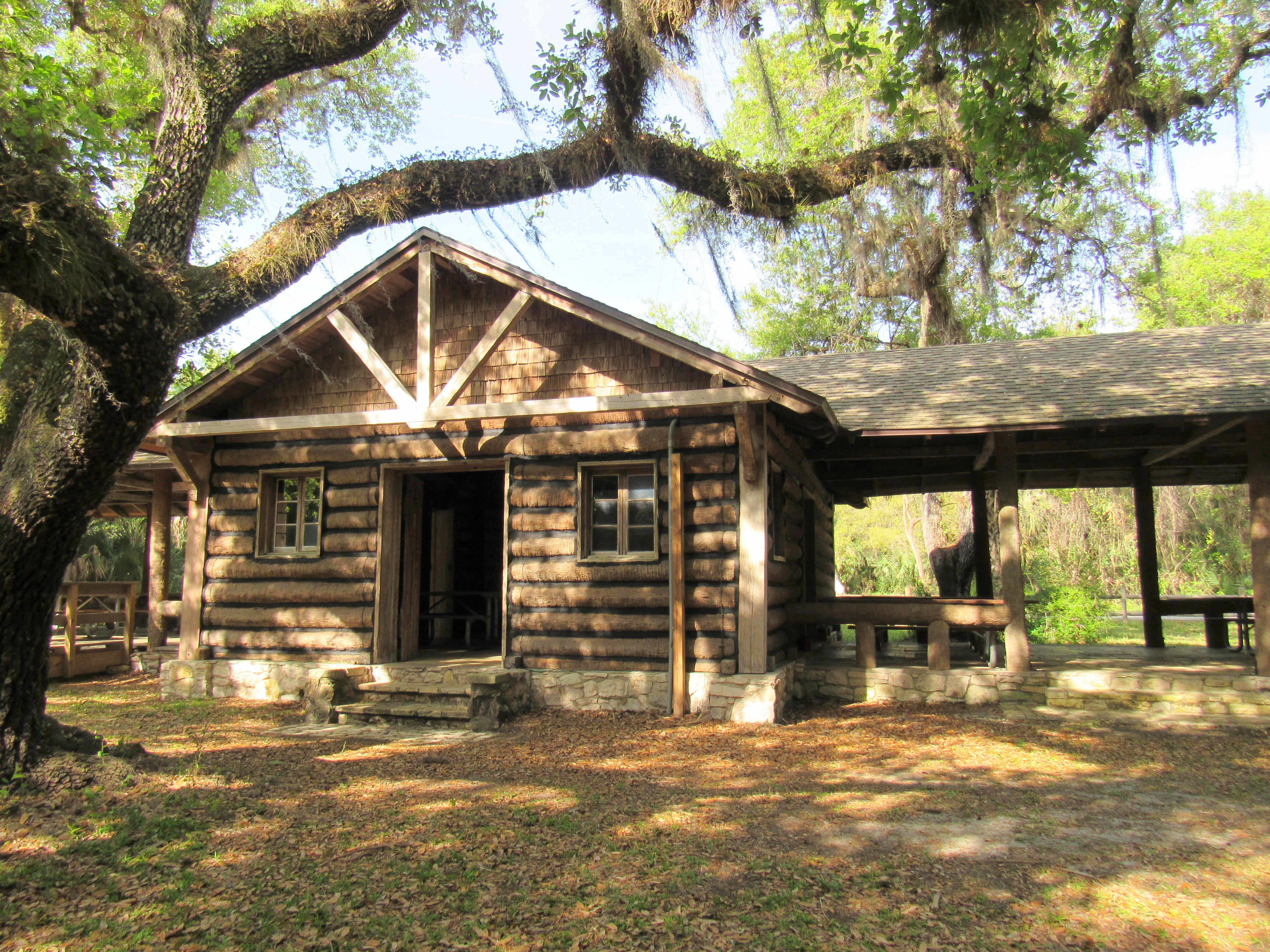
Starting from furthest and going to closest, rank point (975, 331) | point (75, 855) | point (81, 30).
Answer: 1. point (975, 331)
2. point (81, 30)
3. point (75, 855)

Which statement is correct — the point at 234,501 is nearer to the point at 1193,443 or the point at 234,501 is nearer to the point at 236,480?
the point at 236,480

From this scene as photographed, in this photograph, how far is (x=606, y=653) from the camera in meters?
9.62

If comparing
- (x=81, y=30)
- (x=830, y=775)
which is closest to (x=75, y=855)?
(x=830, y=775)

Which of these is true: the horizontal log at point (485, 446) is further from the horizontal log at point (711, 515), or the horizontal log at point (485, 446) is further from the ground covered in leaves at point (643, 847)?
the ground covered in leaves at point (643, 847)

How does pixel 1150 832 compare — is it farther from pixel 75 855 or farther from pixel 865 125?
pixel 865 125

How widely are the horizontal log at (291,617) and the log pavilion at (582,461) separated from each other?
29 millimetres

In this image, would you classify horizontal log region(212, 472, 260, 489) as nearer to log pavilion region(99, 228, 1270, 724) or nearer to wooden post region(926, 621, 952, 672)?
log pavilion region(99, 228, 1270, 724)

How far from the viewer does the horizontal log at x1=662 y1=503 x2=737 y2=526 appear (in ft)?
30.6

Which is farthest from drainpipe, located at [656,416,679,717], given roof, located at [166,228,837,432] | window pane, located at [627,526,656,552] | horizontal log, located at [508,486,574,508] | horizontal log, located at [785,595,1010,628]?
horizontal log, located at [785,595,1010,628]

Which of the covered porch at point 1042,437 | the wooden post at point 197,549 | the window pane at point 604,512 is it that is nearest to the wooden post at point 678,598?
the window pane at point 604,512

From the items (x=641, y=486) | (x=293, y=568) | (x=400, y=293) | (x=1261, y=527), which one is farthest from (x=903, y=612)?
(x=293, y=568)

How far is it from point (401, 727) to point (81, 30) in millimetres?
9779

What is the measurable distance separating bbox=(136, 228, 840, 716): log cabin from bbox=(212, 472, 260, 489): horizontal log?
1.3 inches

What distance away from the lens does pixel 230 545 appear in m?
11.2
